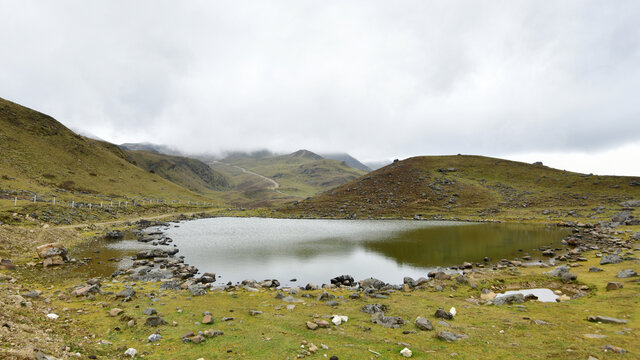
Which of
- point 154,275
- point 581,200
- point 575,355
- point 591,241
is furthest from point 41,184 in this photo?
point 581,200

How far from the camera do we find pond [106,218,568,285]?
107 feet

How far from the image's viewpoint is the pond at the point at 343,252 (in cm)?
3253

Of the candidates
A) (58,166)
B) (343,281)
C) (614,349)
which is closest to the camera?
(614,349)

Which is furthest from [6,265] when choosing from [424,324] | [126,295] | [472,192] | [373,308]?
[472,192]

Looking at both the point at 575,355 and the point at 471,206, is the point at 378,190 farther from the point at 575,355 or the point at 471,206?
the point at 575,355

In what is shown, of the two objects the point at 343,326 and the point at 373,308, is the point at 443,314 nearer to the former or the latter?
the point at 373,308

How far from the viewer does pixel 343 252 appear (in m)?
44.2

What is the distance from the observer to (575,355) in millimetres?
11383

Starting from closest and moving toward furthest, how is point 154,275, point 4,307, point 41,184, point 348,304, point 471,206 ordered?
point 4,307 → point 348,304 → point 154,275 → point 41,184 → point 471,206

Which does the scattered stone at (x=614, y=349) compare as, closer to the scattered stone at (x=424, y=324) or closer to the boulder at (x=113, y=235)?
the scattered stone at (x=424, y=324)

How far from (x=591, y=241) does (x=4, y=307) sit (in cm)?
6624

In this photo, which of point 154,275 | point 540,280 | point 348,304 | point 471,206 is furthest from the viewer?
point 471,206

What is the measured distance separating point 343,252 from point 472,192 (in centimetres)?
8770

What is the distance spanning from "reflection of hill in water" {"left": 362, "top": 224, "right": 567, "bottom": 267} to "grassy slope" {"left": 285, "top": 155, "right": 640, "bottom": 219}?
34.9 meters
